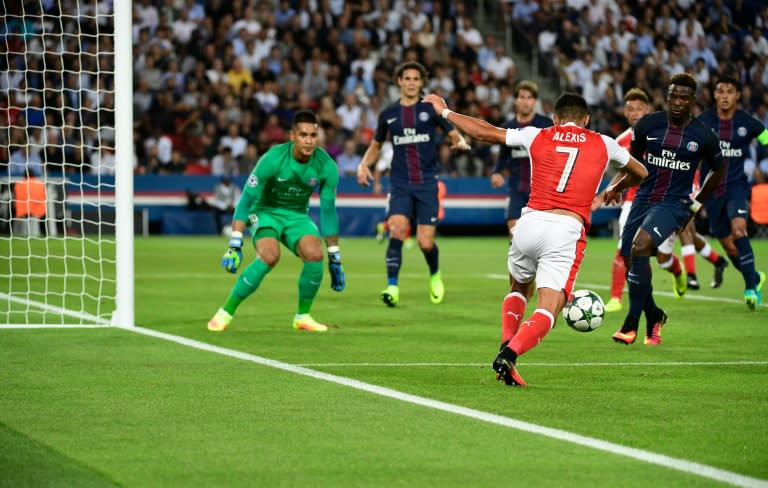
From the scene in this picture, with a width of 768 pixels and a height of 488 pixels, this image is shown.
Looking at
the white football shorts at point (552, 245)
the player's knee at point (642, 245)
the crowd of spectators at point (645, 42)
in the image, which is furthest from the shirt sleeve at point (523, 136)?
the crowd of spectators at point (645, 42)

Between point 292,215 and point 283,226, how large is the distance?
5.3 inches

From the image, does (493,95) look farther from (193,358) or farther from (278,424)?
(278,424)

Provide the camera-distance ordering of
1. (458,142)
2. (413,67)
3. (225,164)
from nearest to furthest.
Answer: (458,142)
(413,67)
(225,164)

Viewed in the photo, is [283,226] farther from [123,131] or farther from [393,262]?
[393,262]

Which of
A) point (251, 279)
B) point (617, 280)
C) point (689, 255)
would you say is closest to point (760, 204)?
point (689, 255)

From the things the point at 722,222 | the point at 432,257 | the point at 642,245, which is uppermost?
the point at 642,245

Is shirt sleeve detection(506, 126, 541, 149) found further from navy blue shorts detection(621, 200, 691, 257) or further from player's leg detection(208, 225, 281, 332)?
player's leg detection(208, 225, 281, 332)

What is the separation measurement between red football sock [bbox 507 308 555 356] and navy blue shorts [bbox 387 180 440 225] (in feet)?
20.7

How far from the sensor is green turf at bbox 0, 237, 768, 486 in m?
5.48

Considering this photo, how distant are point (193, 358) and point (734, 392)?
12.3 feet

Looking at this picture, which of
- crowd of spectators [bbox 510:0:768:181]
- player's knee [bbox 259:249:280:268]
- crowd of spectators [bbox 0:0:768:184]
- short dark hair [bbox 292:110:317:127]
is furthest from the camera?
crowd of spectators [bbox 510:0:768:181]

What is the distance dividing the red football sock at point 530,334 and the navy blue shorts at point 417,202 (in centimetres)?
632

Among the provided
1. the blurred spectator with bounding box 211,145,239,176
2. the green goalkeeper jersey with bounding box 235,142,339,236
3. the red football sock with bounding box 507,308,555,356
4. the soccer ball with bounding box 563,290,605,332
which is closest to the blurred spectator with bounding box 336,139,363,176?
the blurred spectator with bounding box 211,145,239,176

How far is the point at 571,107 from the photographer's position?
8.28m
